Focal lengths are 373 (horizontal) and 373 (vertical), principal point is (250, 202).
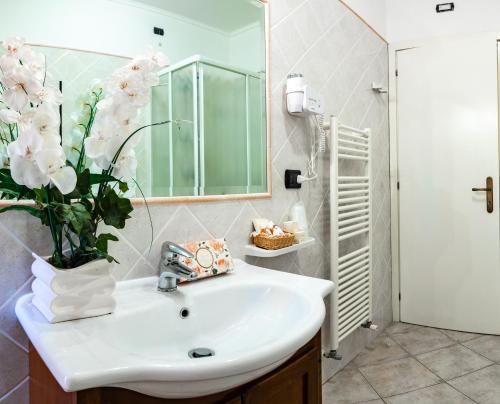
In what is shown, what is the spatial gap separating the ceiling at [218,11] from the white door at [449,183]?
168 cm

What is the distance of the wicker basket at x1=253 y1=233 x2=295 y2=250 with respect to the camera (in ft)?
4.59

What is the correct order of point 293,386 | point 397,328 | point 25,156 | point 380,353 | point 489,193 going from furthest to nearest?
point 397,328
point 489,193
point 380,353
point 293,386
point 25,156

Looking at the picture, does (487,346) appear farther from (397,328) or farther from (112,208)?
(112,208)

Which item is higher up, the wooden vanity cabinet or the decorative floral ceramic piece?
the decorative floral ceramic piece

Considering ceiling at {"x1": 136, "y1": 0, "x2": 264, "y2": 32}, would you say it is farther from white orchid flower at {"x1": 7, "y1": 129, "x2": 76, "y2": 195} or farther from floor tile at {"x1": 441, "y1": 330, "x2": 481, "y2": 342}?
floor tile at {"x1": 441, "y1": 330, "x2": 481, "y2": 342}

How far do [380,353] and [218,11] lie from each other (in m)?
2.15

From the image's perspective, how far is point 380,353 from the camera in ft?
7.73

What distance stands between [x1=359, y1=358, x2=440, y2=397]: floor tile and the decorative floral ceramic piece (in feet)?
4.19

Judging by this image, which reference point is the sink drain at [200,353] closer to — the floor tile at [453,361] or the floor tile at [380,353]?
the floor tile at [380,353]

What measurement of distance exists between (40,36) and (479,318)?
2959 millimetres

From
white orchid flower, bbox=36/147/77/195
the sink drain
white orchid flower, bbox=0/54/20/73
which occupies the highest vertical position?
white orchid flower, bbox=0/54/20/73

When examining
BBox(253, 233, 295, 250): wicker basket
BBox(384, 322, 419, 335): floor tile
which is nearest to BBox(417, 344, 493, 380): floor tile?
BBox(384, 322, 419, 335): floor tile

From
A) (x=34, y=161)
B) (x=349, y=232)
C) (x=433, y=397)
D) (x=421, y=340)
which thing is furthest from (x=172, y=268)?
(x=421, y=340)

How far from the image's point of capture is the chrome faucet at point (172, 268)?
3.40 ft
